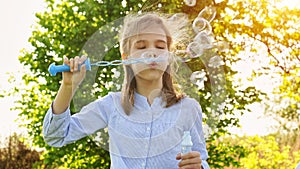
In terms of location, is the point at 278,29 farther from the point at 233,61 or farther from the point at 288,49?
the point at 233,61

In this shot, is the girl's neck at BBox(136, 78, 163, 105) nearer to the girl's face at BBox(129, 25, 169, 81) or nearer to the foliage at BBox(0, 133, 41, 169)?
the girl's face at BBox(129, 25, 169, 81)

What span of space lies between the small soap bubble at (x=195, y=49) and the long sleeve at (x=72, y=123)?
69 cm

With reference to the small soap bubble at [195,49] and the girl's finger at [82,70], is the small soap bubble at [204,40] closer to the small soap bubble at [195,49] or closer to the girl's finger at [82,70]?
the small soap bubble at [195,49]

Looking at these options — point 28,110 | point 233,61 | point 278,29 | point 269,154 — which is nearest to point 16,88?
point 28,110

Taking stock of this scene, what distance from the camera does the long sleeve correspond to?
6.68 ft

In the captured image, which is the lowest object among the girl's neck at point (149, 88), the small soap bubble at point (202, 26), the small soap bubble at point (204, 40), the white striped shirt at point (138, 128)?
the white striped shirt at point (138, 128)

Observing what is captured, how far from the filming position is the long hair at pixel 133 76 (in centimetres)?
221

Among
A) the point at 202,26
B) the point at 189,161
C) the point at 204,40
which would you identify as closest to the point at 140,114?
the point at 189,161

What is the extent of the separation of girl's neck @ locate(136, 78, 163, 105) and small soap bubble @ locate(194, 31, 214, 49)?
70 centimetres

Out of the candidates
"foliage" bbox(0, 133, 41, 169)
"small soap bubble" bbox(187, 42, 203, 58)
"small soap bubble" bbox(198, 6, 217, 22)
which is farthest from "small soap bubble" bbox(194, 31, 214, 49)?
"foliage" bbox(0, 133, 41, 169)

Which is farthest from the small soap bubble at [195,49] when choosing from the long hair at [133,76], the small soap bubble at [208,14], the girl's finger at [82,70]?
the girl's finger at [82,70]

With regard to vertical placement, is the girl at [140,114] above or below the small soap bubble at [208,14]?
below

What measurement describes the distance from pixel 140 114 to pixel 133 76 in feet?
0.48

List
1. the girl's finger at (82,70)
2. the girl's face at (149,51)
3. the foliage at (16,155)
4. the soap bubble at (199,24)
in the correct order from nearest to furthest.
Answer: the girl's finger at (82,70) < the girl's face at (149,51) < the soap bubble at (199,24) < the foliage at (16,155)
